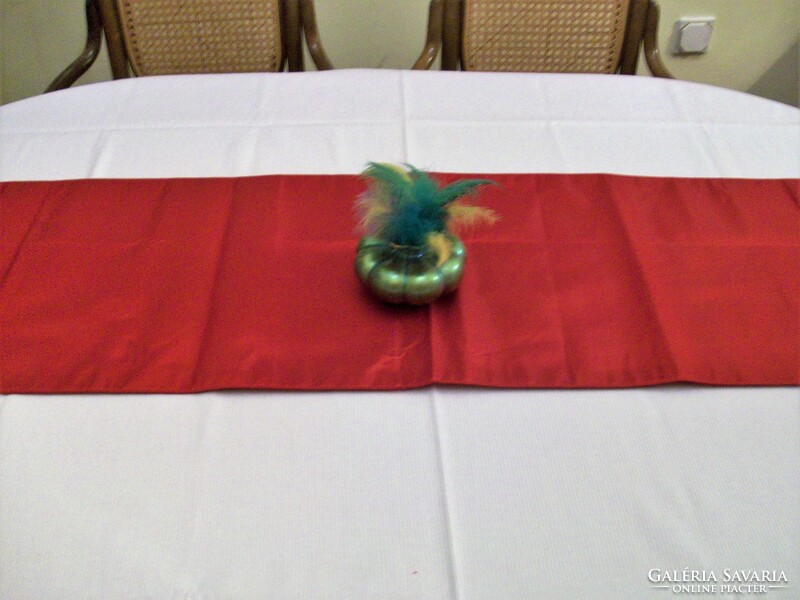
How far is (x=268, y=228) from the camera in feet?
2.80

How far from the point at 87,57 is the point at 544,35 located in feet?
3.08

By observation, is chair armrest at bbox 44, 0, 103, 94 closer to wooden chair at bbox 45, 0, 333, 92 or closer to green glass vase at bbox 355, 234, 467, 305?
wooden chair at bbox 45, 0, 333, 92

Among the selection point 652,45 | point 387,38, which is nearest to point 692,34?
point 652,45

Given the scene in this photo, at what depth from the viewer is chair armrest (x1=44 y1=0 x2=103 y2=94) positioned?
1.25m

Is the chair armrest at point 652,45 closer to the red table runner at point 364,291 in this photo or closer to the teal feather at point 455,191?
the red table runner at point 364,291

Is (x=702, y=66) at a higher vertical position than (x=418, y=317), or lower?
lower

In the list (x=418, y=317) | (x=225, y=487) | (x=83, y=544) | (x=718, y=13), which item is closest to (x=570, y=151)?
(x=418, y=317)

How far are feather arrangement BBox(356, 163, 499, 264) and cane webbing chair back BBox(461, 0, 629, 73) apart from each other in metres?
0.80

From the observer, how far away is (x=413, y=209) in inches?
26.6

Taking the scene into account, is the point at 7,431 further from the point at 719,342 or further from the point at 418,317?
the point at 719,342

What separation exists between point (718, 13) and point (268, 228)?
171 centimetres

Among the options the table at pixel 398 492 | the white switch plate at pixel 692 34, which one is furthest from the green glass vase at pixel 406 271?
the white switch plate at pixel 692 34

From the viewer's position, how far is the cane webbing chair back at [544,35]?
4.47 ft

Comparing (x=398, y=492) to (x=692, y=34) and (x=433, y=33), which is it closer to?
(x=433, y=33)
